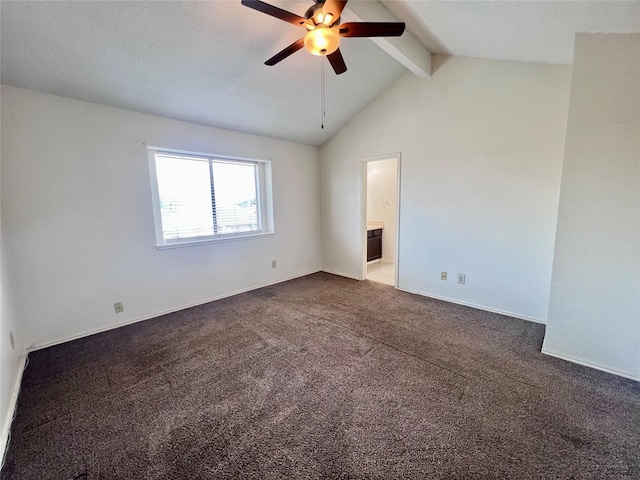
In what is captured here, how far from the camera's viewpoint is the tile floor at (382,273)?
4.52m

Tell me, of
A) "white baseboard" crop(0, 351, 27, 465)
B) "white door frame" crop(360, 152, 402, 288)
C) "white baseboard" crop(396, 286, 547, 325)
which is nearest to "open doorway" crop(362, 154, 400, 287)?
"white door frame" crop(360, 152, 402, 288)

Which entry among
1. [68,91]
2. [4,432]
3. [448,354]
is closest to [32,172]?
[68,91]

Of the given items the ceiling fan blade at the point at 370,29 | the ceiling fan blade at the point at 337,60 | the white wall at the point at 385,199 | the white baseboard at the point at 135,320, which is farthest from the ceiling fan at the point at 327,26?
the white wall at the point at 385,199

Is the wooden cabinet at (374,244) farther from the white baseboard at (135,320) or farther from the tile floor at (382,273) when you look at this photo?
the white baseboard at (135,320)

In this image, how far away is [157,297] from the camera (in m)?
3.23

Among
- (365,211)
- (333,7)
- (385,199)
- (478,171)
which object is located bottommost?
(365,211)

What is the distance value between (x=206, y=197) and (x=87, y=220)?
1318mm

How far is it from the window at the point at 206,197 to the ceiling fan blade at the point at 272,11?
88.1 inches

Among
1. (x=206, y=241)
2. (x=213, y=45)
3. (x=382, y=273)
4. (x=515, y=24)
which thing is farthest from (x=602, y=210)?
(x=206, y=241)

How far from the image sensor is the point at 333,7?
164 cm

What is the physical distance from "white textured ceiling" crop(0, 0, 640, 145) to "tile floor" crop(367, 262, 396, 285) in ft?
9.84

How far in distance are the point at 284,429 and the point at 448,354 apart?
1539mm

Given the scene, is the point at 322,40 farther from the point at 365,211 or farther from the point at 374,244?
the point at 374,244

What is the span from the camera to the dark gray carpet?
138cm
